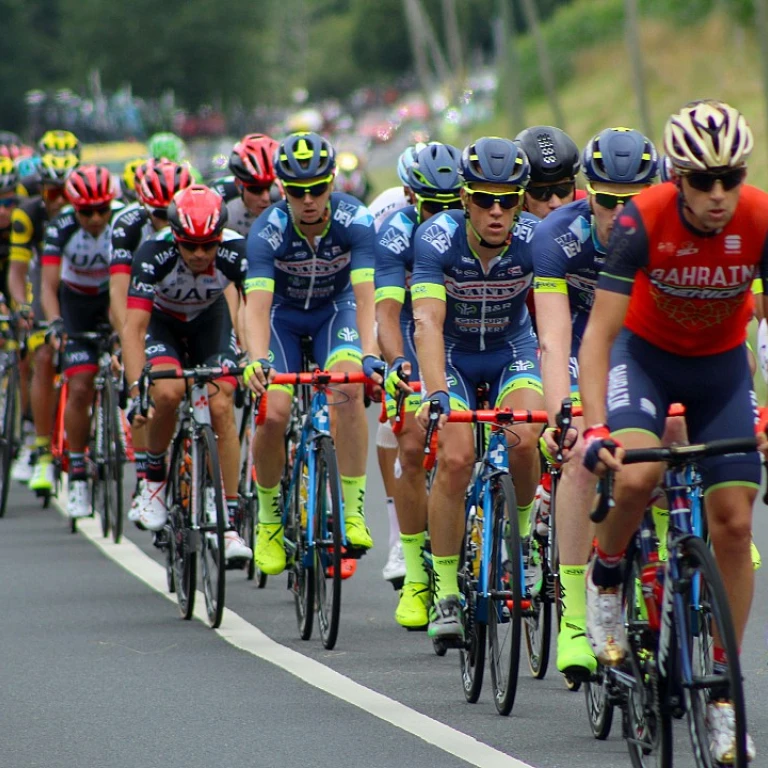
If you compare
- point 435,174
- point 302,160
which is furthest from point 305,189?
point 435,174

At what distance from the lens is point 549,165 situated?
8.98 metres

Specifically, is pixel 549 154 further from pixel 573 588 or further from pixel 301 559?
pixel 573 588

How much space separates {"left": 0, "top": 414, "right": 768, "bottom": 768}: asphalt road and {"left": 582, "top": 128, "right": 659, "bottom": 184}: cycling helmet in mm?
1936

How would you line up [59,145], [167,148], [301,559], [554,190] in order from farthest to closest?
[167,148] < [59,145] < [301,559] < [554,190]

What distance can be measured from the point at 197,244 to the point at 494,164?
2.71m

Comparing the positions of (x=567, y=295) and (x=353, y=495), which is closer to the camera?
(x=567, y=295)

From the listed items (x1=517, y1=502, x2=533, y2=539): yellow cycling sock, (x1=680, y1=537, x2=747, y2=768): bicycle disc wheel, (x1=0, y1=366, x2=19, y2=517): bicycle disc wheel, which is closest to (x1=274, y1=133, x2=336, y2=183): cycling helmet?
(x1=517, y1=502, x2=533, y2=539): yellow cycling sock

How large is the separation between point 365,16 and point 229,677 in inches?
5414

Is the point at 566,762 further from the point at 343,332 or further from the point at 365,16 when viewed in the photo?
the point at 365,16

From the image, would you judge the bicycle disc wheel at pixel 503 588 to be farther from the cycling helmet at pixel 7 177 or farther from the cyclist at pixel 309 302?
the cycling helmet at pixel 7 177

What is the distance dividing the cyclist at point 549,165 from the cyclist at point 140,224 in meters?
2.99

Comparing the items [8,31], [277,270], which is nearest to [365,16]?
[8,31]

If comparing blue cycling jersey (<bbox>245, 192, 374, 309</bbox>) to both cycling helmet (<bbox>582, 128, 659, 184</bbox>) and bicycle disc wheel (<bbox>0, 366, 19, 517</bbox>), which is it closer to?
cycling helmet (<bbox>582, 128, 659, 184</bbox>)

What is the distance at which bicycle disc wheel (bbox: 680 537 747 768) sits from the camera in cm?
546
